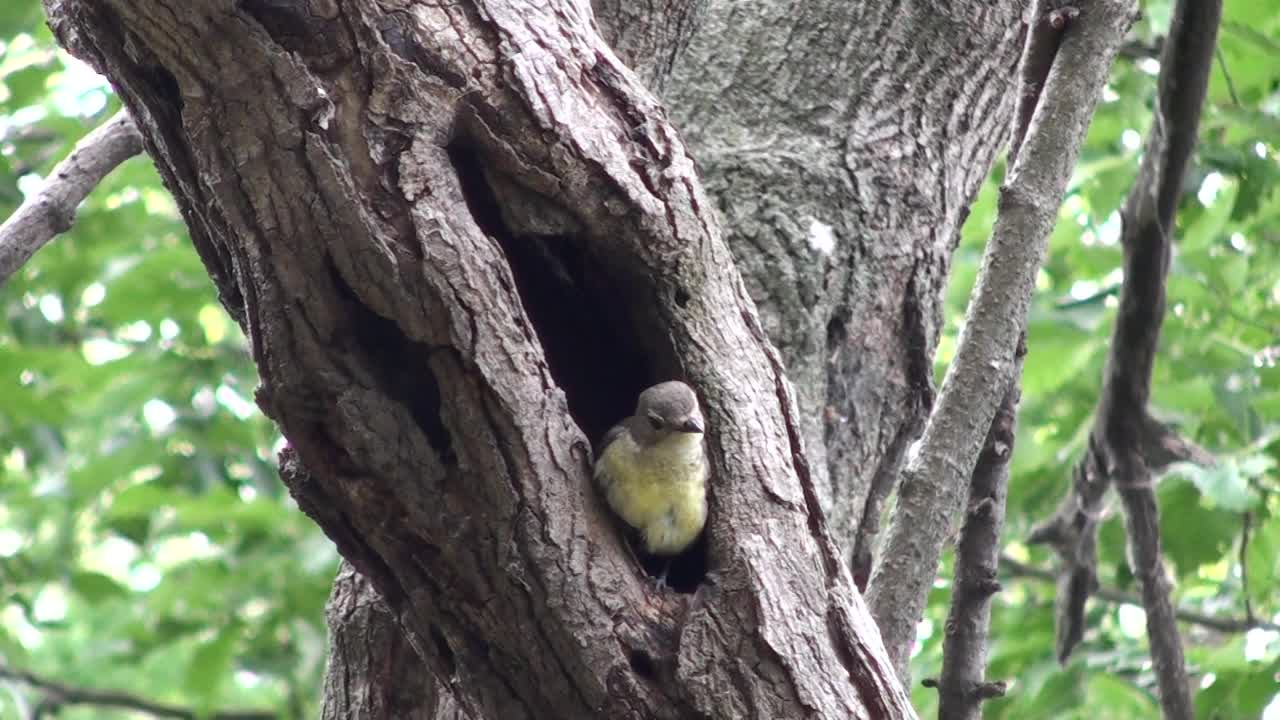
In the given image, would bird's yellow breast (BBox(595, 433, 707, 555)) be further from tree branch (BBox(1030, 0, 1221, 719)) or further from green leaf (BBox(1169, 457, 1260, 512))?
green leaf (BBox(1169, 457, 1260, 512))

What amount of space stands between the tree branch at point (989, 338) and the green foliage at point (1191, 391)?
5.54 feet

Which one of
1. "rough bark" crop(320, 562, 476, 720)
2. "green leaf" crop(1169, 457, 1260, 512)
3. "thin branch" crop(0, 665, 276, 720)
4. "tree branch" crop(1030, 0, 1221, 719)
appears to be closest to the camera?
"rough bark" crop(320, 562, 476, 720)

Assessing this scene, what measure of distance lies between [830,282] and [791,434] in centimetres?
90

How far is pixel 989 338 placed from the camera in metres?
3.32

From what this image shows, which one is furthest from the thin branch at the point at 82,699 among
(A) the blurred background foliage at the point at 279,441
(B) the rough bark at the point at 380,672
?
(B) the rough bark at the point at 380,672

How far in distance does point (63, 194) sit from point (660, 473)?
1.61 metres

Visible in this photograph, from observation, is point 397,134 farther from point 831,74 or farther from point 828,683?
point 831,74

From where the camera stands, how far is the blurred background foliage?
532 cm

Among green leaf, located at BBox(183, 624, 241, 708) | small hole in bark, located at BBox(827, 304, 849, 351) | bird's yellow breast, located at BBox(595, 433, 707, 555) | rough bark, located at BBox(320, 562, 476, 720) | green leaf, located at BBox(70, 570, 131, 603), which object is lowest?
rough bark, located at BBox(320, 562, 476, 720)

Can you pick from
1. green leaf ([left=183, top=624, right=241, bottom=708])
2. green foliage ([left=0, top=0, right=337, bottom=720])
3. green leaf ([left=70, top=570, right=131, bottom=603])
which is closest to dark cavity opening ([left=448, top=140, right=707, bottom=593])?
green foliage ([left=0, top=0, right=337, bottom=720])

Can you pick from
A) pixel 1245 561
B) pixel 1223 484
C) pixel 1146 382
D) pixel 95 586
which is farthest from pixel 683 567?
pixel 95 586

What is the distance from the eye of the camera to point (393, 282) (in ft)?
8.82

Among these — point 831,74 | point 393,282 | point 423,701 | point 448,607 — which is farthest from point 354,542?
point 831,74

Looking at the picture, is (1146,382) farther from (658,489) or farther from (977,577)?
(658,489)
